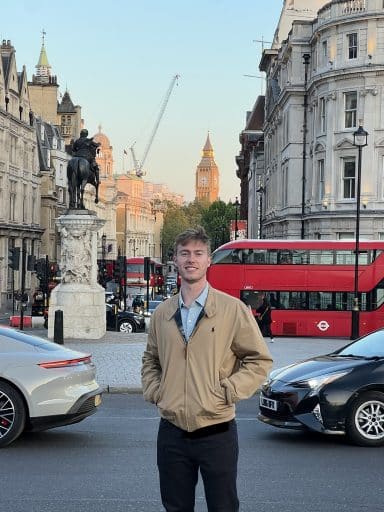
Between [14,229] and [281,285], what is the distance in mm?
39017

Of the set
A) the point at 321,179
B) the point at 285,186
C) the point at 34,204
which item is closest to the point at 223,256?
the point at 321,179

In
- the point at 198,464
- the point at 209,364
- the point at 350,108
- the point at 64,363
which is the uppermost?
the point at 350,108

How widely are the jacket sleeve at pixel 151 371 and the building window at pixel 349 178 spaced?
135 feet

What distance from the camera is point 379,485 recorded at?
7.95 m

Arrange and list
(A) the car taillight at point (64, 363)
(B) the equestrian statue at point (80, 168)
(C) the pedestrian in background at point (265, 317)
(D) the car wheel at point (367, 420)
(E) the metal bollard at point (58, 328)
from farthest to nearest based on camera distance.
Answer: (C) the pedestrian in background at point (265, 317) < (B) the equestrian statue at point (80, 168) < (E) the metal bollard at point (58, 328) < (D) the car wheel at point (367, 420) < (A) the car taillight at point (64, 363)

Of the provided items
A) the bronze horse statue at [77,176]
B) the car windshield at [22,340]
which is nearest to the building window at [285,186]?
the bronze horse statue at [77,176]

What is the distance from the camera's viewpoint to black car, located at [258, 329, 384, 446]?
31.9 feet

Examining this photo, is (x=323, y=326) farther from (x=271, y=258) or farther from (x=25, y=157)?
(x=25, y=157)

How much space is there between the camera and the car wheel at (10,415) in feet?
30.9

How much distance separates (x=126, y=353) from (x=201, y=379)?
1689 centimetres

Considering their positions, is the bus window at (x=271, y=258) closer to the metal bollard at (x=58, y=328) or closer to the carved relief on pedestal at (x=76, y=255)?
the carved relief on pedestal at (x=76, y=255)

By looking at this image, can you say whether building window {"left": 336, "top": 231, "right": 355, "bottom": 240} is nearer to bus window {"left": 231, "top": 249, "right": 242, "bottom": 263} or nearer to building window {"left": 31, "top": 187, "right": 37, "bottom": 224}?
bus window {"left": 231, "top": 249, "right": 242, "bottom": 263}

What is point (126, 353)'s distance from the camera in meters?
21.4

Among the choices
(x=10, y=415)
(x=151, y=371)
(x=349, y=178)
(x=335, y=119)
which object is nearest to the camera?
(x=151, y=371)
